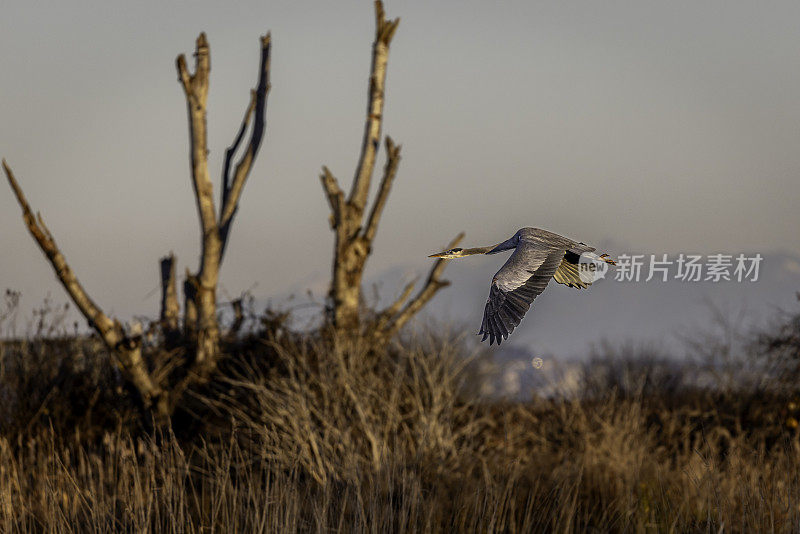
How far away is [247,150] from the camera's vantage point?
1140 cm

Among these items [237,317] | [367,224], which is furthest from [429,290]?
[237,317]

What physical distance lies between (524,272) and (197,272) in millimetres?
8897

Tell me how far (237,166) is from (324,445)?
495 cm

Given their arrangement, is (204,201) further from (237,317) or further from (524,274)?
(524,274)

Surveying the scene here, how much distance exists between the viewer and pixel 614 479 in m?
7.96

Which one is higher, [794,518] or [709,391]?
[709,391]

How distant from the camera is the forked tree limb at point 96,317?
354 inches

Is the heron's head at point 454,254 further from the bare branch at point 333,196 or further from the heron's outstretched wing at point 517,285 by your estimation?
the bare branch at point 333,196

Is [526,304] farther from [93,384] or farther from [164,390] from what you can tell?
[93,384]

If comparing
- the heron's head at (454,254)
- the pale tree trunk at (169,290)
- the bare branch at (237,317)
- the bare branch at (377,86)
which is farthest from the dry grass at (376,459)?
the heron's head at (454,254)

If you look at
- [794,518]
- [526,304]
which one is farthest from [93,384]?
[526,304]

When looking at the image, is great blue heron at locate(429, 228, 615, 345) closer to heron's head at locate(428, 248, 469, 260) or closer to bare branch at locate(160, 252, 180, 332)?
heron's head at locate(428, 248, 469, 260)

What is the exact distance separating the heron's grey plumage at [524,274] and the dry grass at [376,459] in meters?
2.82

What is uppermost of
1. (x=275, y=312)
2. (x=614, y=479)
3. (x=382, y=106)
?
(x=382, y=106)
